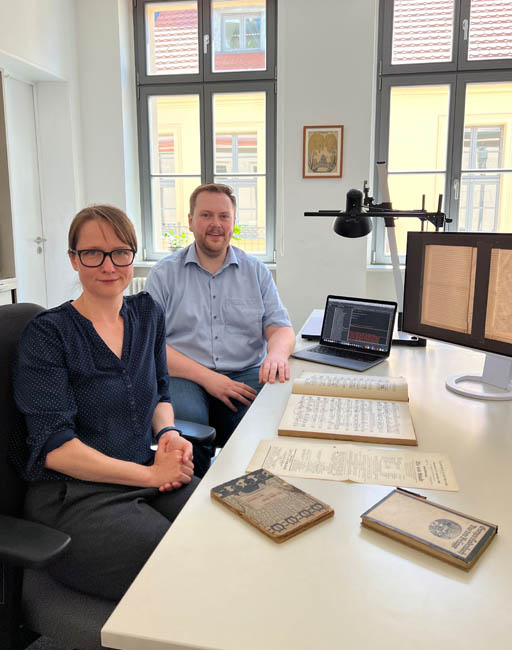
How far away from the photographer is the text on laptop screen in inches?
71.0

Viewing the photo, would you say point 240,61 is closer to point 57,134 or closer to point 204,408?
point 57,134

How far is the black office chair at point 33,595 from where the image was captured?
2.81 feet

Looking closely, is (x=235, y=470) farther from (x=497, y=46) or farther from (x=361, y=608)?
(x=497, y=46)

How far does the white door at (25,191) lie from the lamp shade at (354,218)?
8.33 feet

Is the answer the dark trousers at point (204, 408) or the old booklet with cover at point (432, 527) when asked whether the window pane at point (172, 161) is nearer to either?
the dark trousers at point (204, 408)

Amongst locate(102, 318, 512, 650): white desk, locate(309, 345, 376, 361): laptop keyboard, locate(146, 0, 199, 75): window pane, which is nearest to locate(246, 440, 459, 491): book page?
locate(102, 318, 512, 650): white desk

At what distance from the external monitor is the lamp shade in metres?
0.33

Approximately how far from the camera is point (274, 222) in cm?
425

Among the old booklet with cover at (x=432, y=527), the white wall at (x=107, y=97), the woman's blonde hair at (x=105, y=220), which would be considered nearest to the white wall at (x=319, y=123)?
the white wall at (x=107, y=97)

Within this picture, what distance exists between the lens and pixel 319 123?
3762 mm

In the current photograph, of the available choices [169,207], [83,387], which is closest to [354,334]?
[83,387]

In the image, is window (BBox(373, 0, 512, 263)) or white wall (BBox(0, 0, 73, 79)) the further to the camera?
window (BBox(373, 0, 512, 263))

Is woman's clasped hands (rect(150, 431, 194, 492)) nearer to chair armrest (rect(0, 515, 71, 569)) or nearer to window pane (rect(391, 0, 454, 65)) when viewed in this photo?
chair armrest (rect(0, 515, 71, 569))

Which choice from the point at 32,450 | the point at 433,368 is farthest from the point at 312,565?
the point at 433,368
